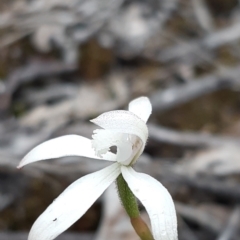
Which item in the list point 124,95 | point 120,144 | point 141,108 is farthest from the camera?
point 124,95

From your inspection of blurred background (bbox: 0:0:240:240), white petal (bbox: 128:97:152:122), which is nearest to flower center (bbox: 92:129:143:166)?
white petal (bbox: 128:97:152:122)

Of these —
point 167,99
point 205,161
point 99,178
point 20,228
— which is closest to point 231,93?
point 167,99

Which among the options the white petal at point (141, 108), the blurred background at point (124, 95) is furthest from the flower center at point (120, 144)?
the blurred background at point (124, 95)

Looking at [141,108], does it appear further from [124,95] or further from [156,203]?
[124,95]

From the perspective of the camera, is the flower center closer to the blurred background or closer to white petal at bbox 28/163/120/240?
white petal at bbox 28/163/120/240

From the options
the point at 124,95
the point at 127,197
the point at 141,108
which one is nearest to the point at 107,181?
the point at 127,197

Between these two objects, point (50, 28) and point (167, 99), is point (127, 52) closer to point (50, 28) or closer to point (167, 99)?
point (50, 28)

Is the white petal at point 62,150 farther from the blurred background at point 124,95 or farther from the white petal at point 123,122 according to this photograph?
the blurred background at point 124,95
